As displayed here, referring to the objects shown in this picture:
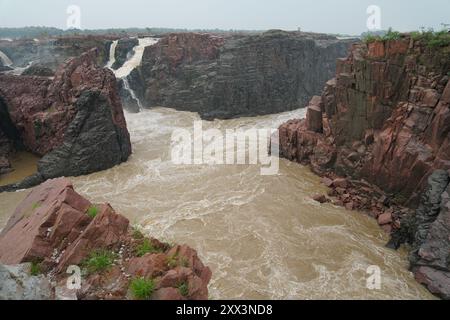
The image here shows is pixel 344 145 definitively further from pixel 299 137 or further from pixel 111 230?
pixel 111 230

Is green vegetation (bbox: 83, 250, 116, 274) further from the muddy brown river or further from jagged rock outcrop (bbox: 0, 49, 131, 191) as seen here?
jagged rock outcrop (bbox: 0, 49, 131, 191)

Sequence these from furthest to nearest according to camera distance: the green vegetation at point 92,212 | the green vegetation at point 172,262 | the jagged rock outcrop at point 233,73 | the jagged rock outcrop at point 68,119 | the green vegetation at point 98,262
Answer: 1. the jagged rock outcrop at point 233,73
2. the jagged rock outcrop at point 68,119
3. the green vegetation at point 92,212
4. the green vegetation at point 98,262
5. the green vegetation at point 172,262

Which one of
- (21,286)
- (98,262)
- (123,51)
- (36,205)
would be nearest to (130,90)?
(123,51)

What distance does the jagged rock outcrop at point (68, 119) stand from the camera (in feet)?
75.7

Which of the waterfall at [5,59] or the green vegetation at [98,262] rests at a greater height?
the waterfall at [5,59]

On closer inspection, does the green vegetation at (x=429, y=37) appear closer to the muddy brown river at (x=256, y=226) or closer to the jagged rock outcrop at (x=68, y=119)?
the muddy brown river at (x=256, y=226)

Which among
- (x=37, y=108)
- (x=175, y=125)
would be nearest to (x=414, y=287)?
(x=37, y=108)

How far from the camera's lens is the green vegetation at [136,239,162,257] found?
767cm

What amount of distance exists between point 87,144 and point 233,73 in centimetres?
1878

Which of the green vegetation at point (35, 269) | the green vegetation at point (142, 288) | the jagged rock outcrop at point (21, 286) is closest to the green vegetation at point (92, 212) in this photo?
the green vegetation at point (35, 269)

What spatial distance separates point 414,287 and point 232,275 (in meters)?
6.11

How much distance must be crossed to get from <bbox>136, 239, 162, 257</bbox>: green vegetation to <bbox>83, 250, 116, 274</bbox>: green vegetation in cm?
51

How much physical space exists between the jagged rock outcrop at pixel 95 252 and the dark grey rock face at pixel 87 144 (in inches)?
546

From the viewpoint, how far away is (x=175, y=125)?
35.3m
